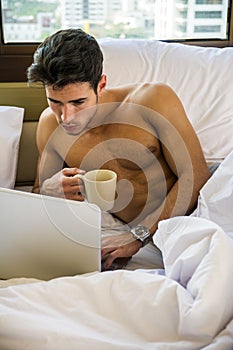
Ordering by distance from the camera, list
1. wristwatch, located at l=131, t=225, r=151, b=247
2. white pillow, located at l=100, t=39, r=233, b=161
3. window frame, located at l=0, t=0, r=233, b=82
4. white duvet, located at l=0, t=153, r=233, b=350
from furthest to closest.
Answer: window frame, located at l=0, t=0, r=233, b=82, white pillow, located at l=100, t=39, r=233, b=161, wristwatch, located at l=131, t=225, r=151, b=247, white duvet, located at l=0, t=153, r=233, b=350

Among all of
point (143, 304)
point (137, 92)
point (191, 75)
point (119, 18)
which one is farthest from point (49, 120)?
point (143, 304)

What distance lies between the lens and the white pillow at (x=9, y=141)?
155 cm

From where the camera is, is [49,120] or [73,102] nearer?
[73,102]

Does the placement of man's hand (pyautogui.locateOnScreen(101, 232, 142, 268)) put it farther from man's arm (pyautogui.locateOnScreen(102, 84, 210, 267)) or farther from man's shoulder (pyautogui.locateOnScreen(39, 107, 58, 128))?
man's shoulder (pyautogui.locateOnScreen(39, 107, 58, 128))

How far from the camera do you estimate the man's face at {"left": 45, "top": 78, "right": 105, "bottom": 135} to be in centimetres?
127

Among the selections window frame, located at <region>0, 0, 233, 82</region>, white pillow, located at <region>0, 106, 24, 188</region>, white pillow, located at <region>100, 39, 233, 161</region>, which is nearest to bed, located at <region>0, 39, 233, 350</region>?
white pillow, located at <region>0, 106, 24, 188</region>

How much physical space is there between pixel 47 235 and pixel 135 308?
0.31 metres

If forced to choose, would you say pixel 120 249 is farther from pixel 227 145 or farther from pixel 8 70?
pixel 8 70

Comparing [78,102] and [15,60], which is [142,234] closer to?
[78,102]

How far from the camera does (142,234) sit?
52.1 inches

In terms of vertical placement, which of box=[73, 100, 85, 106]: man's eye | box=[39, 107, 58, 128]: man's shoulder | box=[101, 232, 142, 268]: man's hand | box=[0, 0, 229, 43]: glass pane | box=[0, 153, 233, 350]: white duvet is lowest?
box=[101, 232, 142, 268]: man's hand

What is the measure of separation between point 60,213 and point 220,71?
1.03 metres

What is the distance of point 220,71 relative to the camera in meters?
1.73

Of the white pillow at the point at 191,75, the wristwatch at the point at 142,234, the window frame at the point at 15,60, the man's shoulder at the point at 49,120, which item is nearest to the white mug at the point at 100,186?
the wristwatch at the point at 142,234
